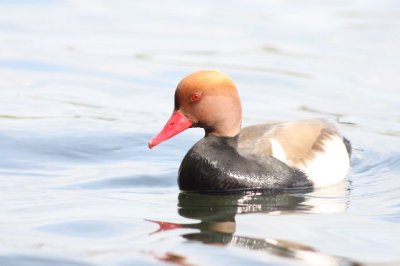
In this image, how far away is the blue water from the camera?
317 inches

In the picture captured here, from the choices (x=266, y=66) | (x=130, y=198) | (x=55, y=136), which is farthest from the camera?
(x=266, y=66)

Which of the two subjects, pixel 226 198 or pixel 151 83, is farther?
pixel 151 83

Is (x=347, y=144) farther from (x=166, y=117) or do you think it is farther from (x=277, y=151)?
(x=166, y=117)

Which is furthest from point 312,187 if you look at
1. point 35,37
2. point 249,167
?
point 35,37

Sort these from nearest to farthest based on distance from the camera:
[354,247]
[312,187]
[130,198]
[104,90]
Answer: [354,247] < [130,198] < [312,187] < [104,90]

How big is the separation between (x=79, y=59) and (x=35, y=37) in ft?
5.03

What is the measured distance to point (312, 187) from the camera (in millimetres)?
10438

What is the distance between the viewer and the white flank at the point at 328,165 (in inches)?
415

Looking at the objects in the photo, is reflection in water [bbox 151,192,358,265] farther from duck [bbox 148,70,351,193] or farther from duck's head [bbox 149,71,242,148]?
duck's head [bbox 149,71,242,148]

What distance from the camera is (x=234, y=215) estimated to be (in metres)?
9.12

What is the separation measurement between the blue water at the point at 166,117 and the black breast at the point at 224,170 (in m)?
0.12

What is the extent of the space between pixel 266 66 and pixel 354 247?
8189 mm

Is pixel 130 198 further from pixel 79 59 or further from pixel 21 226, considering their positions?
pixel 79 59

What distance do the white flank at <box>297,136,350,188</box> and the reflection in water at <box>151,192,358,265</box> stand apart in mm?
542
